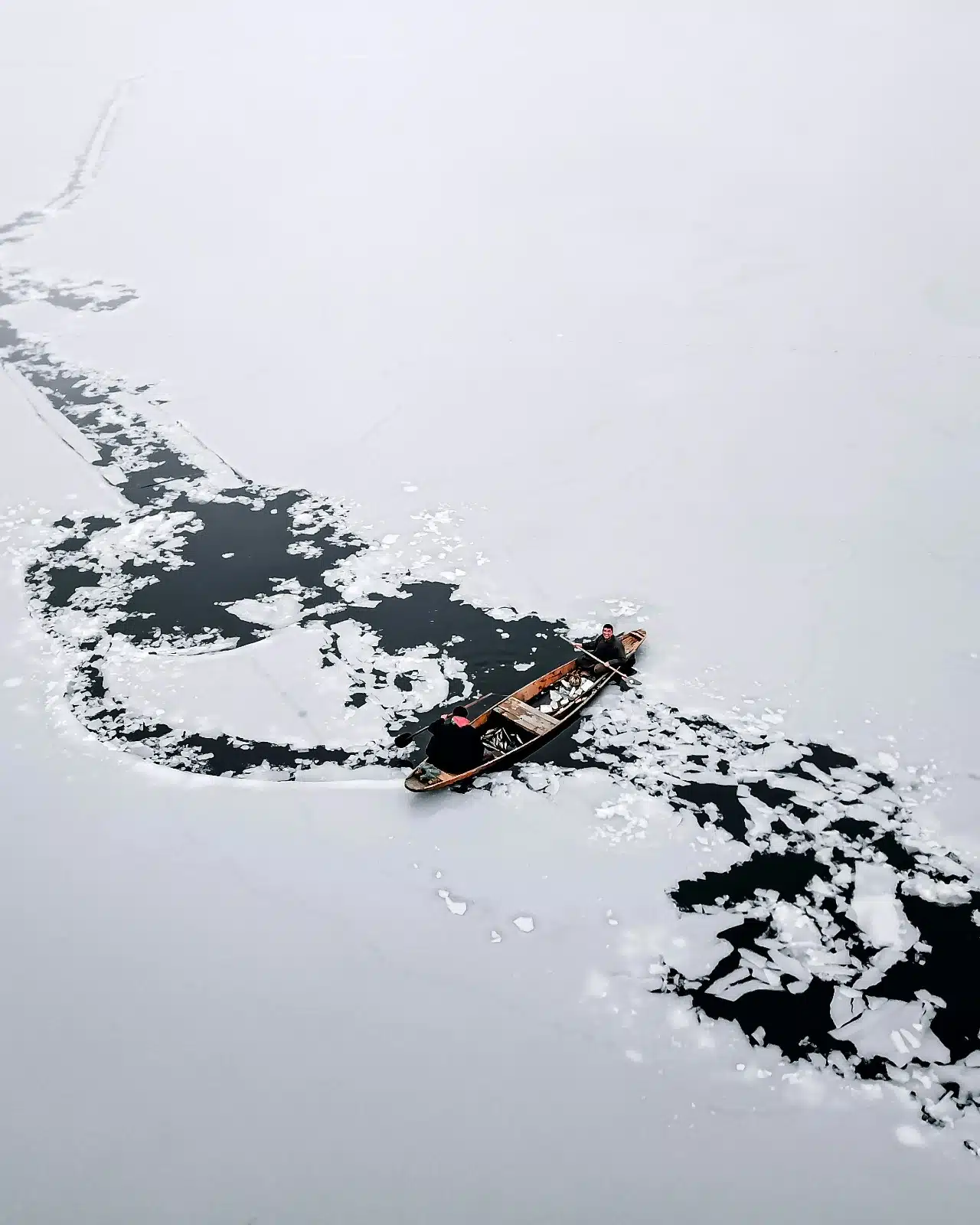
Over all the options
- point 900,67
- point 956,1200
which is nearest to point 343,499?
point 956,1200

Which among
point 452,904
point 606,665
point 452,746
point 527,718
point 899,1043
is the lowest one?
point 452,904

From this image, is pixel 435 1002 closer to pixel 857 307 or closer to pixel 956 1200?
pixel 956 1200

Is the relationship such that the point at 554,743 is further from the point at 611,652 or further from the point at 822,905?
the point at 822,905

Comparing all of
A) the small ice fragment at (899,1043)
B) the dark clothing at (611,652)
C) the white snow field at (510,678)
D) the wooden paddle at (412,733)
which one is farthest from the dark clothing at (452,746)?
the small ice fragment at (899,1043)

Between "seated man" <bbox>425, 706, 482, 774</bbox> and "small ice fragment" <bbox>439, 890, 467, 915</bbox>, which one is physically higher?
"seated man" <bbox>425, 706, 482, 774</bbox>

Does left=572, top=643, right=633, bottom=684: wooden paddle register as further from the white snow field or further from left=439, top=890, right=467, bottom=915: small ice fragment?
left=439, top=890, right=467, bottom=915: small ice fragment

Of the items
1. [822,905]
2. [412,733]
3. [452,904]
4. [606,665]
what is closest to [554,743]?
[606,665]

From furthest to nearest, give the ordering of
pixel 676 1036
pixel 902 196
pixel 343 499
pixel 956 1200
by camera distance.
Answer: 1. pixel 902 196
2. pixel 343 499
3. pixel 676 1036
4. pixel 956 1200

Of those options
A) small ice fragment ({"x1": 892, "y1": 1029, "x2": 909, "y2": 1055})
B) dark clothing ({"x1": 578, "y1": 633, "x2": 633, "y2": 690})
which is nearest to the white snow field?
small ice fragment ({"x1": 892, "y1": 1029, "x2": 909, "y2": 1055})
